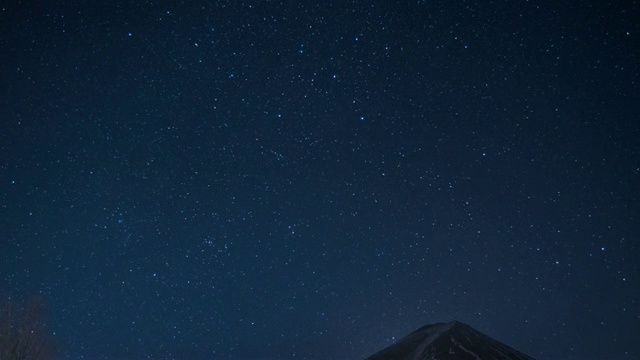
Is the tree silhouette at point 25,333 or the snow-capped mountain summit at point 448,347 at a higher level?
the tree silhouette at point 25,333

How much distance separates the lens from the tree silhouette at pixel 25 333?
45281 millimetres

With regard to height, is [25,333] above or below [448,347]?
above

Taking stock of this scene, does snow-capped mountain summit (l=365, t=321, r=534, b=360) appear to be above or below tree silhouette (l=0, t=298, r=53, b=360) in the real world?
below

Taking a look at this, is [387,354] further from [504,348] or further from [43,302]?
[43,302]

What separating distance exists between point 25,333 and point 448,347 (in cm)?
3316

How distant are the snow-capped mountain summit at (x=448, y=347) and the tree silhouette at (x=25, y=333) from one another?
26.4m

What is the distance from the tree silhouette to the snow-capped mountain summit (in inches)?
1037

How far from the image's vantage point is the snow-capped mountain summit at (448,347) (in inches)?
1618

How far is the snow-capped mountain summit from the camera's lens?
41094 mm

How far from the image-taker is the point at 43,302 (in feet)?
159

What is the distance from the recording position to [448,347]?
137 feet

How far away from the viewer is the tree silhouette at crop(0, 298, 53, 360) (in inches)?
1783

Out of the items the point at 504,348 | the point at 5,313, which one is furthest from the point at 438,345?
the point at 5,313

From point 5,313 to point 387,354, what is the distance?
99.8ft
